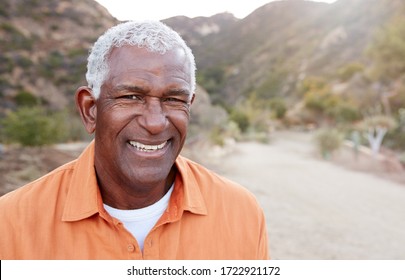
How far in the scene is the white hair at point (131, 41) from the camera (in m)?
1.29

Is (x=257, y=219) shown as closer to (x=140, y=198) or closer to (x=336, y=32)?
(x=140, y=198)

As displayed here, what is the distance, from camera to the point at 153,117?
1.30m

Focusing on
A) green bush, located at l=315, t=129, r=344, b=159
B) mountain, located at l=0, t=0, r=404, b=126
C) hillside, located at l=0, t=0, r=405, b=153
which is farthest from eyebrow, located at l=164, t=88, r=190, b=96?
mountain, located at l=0, t=0, r=404, b=126

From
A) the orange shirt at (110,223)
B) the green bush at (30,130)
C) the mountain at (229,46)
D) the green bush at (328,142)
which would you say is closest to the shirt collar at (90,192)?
the orange shirt at (110,223)

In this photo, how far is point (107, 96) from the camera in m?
1.34

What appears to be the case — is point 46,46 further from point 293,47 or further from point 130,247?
point 293,47

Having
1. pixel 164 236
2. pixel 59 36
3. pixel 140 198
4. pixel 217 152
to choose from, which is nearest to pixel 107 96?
pixel 140 198

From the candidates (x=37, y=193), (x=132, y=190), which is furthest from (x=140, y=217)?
(x=37, y=193)

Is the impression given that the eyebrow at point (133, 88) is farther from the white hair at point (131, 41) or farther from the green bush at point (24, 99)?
the green bush at point (24, 99)

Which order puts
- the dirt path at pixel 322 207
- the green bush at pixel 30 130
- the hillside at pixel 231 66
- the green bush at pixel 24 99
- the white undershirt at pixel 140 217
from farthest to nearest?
the hillside at pixel 231 66, the green bush at pixel 24 99, the green bush at pixel 30 130, the dirt path at pixel 322 207, the white undershirt at pixel 140 217

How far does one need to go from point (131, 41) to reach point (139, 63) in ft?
0.23

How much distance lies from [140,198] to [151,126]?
245 millimetres

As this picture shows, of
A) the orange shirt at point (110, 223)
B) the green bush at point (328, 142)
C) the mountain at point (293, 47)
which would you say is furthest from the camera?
the mountain at point (293, 47)

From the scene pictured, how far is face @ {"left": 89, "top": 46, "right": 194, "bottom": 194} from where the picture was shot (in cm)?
129
